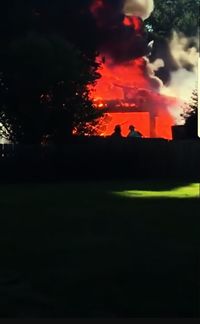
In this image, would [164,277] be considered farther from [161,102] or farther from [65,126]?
[161,102]

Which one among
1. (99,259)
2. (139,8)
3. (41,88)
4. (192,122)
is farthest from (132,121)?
(99,259)

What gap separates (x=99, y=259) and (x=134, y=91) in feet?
106

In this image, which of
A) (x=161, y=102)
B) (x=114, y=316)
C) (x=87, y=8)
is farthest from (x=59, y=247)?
(x=161, y=102)

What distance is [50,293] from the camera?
5.47 meters

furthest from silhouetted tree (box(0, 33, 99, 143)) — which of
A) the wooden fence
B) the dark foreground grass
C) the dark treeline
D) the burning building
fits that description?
the dark foreground grass

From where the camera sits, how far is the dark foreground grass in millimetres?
5094

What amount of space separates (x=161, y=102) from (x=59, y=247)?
32216mm

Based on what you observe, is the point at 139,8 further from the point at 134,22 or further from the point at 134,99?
the point at 134,99

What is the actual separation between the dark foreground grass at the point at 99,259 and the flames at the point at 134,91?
851 inches

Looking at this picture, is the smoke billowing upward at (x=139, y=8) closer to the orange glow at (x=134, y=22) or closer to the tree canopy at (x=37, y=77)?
the orange glow at (x=134, y=22)

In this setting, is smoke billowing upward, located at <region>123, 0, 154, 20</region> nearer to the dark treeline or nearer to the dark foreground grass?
the dark treeline

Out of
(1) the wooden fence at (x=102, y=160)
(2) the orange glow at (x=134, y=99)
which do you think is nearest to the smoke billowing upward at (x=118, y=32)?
(2) the orange glow at (x=134, y=99)

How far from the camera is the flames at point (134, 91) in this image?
33781mm

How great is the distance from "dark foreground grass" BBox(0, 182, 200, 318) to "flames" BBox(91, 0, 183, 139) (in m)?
21.6
